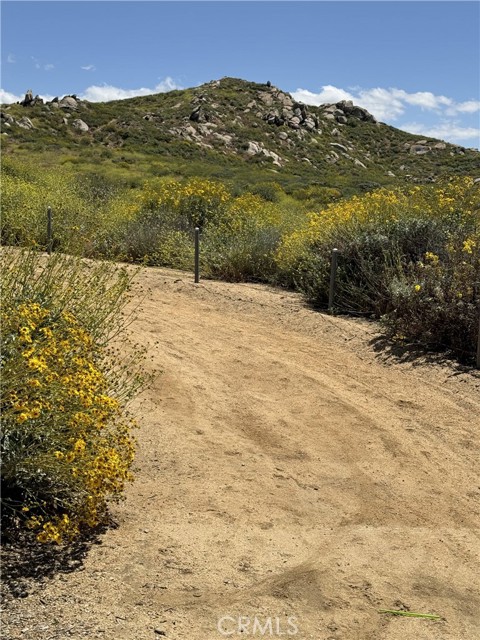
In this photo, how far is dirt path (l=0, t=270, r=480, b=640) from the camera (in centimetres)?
371

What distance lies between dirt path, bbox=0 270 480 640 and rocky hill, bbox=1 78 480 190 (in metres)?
32.0

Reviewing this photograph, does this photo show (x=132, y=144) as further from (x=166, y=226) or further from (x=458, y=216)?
(x=458, y=216)

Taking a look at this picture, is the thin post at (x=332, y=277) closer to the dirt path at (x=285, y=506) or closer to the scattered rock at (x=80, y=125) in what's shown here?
the dirt path at (x=285, y=506)

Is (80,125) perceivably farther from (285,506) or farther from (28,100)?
(285,506)

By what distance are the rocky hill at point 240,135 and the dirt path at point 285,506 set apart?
105 ft

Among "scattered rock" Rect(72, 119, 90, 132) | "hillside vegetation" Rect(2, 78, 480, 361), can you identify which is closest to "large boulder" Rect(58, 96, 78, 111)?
"scattered rock" Rect(72, 119, 90, 132)

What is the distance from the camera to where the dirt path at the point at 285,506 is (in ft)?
12.2

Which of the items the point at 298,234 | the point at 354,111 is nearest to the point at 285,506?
the point at 298,234

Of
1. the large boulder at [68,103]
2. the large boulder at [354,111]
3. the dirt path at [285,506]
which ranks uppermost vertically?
the large boulder at [354,111]

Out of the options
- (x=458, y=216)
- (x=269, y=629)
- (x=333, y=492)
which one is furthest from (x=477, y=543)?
(x=458, y=216)

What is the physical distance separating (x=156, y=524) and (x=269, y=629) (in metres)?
1.23

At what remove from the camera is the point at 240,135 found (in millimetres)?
64938

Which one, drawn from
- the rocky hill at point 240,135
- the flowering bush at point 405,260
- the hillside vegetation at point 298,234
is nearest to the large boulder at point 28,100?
the rocky hill at point 240,135

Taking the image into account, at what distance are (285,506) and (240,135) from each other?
62.4 meters
